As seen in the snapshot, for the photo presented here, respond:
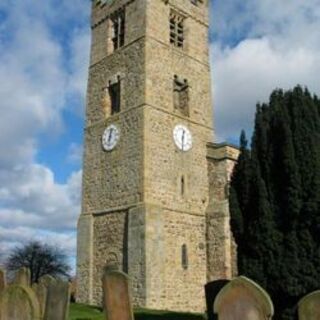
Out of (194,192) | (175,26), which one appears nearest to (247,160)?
(194,192)

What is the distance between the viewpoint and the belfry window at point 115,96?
30.3 meters

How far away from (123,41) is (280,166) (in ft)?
63.6

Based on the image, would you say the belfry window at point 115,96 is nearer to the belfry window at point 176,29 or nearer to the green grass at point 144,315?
the belfry window at point 176,29

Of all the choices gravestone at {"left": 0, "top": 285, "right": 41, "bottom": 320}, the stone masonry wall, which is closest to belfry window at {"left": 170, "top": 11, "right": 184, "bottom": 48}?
the stone masonry wall

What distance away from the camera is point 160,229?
25.9 m

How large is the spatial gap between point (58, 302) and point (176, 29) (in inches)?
957

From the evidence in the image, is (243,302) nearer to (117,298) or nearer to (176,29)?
(117,298)

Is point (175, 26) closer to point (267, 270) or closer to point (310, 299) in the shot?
point (267, 270)

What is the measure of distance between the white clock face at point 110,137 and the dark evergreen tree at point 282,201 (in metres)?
14.4

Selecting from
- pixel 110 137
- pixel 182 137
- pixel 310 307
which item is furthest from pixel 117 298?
pixel 110 137

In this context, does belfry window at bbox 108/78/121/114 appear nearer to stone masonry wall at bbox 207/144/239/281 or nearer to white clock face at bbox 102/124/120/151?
white clock face at bbox 102/124/120/151

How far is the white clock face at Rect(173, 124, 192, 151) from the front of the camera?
2892cm

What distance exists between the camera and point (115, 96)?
102 feet

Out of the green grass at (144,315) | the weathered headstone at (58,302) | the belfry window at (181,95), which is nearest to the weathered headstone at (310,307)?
the weathered headstone at (58,302)
